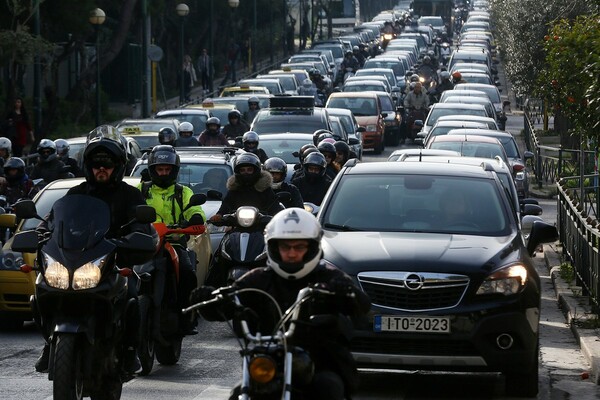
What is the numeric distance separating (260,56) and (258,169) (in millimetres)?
73824

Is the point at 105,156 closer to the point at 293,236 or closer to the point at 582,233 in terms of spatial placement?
the point at 293,236

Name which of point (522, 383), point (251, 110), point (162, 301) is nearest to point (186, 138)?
point (251, 110)

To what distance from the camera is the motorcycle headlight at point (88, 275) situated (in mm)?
9539

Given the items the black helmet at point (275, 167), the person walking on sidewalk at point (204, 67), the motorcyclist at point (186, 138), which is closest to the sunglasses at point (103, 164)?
the black helmet at point (275, 167)

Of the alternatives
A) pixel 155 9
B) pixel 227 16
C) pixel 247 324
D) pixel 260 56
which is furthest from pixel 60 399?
pixel 260 56

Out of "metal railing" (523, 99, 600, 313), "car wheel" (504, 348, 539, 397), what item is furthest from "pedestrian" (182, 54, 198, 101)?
"car wheel" (504, 348, 539, 397)

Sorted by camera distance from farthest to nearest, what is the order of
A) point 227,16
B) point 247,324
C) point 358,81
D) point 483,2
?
1. point 483,2
2. point 227,16
3. point 358,81
4. point 247,324

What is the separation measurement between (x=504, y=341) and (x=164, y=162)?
11.0ft

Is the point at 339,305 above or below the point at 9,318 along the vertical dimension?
above

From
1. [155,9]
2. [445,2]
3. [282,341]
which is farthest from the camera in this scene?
[445,2]

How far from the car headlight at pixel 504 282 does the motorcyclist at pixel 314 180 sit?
798 centimetres

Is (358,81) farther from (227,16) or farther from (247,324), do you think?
(247,324)

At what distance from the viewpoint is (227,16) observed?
76312mm

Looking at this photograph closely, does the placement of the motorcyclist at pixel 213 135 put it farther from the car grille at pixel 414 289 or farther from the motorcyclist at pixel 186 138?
the car grille at pixel 414 289
